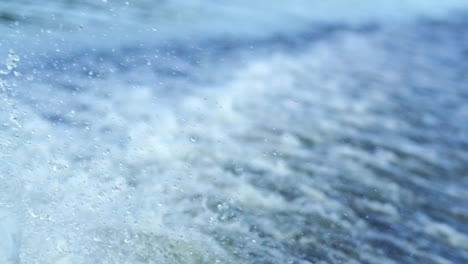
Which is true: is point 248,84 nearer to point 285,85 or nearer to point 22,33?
point 285,85

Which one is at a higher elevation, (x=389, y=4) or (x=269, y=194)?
(x=389, y=4)

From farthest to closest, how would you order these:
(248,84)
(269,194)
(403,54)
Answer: (403,54) → (248,84) → (269,194)

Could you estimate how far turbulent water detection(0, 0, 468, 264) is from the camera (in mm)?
4047

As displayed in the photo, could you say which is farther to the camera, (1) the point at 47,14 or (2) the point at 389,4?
(2) the point at 389,4

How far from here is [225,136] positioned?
17.4ft

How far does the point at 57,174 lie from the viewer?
4320 mm

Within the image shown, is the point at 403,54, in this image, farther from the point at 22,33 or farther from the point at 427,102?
the point at 22,33

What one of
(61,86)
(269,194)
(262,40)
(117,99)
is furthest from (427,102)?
(61,86)

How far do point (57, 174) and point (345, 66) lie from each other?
366 cm

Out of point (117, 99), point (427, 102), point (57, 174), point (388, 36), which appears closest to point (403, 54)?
point (388, 36)

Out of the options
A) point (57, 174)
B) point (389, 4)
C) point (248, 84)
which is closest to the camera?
point (57, 174)

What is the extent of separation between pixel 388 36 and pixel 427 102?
1.78 meters

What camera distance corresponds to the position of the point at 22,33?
641 cm

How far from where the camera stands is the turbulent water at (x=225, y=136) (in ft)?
13.3
